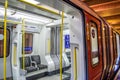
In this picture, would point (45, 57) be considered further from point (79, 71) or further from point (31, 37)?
point (79, 71)

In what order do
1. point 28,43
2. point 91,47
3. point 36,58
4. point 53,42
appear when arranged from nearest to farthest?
→ point 91,47
point 28,43
point 36,58
point 53,42

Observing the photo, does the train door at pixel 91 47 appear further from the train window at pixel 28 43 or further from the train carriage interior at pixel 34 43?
the train window at pixel 28 43

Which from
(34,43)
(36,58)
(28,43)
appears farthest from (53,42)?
(28,43)

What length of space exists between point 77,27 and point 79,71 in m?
0.73

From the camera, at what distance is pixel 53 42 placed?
784cm

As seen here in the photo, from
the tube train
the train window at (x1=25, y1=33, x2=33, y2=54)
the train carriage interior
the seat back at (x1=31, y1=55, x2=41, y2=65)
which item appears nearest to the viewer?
the tube train

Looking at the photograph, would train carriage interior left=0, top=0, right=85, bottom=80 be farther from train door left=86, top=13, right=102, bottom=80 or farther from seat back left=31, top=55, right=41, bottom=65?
train door left=86, top=13, right=102, bottom=80

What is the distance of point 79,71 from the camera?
7.73 ft

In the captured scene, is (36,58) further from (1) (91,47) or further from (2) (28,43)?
(1) (91,47)

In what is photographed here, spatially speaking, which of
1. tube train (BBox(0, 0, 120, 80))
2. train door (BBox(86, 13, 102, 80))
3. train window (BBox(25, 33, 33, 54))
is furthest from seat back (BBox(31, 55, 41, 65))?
train door (BBox(86, 13, 102, 80))

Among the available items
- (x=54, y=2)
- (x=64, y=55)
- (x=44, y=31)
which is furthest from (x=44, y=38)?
(x=54, y=2)

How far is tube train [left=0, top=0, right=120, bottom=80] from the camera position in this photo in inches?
90.8

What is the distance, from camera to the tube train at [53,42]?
231cm

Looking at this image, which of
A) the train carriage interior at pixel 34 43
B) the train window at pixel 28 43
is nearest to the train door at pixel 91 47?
the train carriage interior at pixel 34 43
